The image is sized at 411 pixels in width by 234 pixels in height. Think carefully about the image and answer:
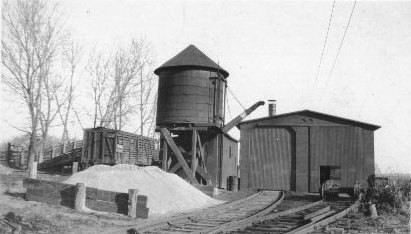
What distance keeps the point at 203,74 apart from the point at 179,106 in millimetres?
2392

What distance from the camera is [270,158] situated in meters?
25.5

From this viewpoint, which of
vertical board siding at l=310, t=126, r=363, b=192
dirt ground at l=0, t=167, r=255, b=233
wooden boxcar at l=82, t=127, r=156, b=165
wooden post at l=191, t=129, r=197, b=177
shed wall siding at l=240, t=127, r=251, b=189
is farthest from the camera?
shed wall siding at l=240, t=127, r=251, b=189

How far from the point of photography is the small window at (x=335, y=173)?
81.2 feet

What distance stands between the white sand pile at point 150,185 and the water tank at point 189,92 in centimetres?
821

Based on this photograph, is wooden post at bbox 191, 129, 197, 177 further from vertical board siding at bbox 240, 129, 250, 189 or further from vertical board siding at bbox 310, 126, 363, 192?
vertical board siding at bbox 310, 126, 363, 192

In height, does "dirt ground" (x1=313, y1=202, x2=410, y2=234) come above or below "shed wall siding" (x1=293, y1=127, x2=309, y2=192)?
below

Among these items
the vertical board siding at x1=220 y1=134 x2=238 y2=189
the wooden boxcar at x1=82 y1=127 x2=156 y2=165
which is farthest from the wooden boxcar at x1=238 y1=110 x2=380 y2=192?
the wooden boxcar at x1=82 y1=127 x2=156 y2=165

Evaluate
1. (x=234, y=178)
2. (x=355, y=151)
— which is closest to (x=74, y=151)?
(x=234, y=178)

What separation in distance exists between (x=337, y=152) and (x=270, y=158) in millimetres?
3929

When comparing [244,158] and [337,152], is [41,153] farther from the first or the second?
[337,152]

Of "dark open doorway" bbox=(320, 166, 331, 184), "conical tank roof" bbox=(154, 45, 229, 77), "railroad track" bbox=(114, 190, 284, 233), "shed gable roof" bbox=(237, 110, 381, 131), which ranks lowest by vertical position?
"railroad track" bbox=(114, 190, 284, 233)

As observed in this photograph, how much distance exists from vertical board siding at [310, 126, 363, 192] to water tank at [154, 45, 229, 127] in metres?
6.02

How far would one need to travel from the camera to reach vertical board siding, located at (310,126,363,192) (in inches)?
961

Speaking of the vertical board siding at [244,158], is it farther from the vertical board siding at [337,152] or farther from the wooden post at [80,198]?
the wooden post at [80,198]
